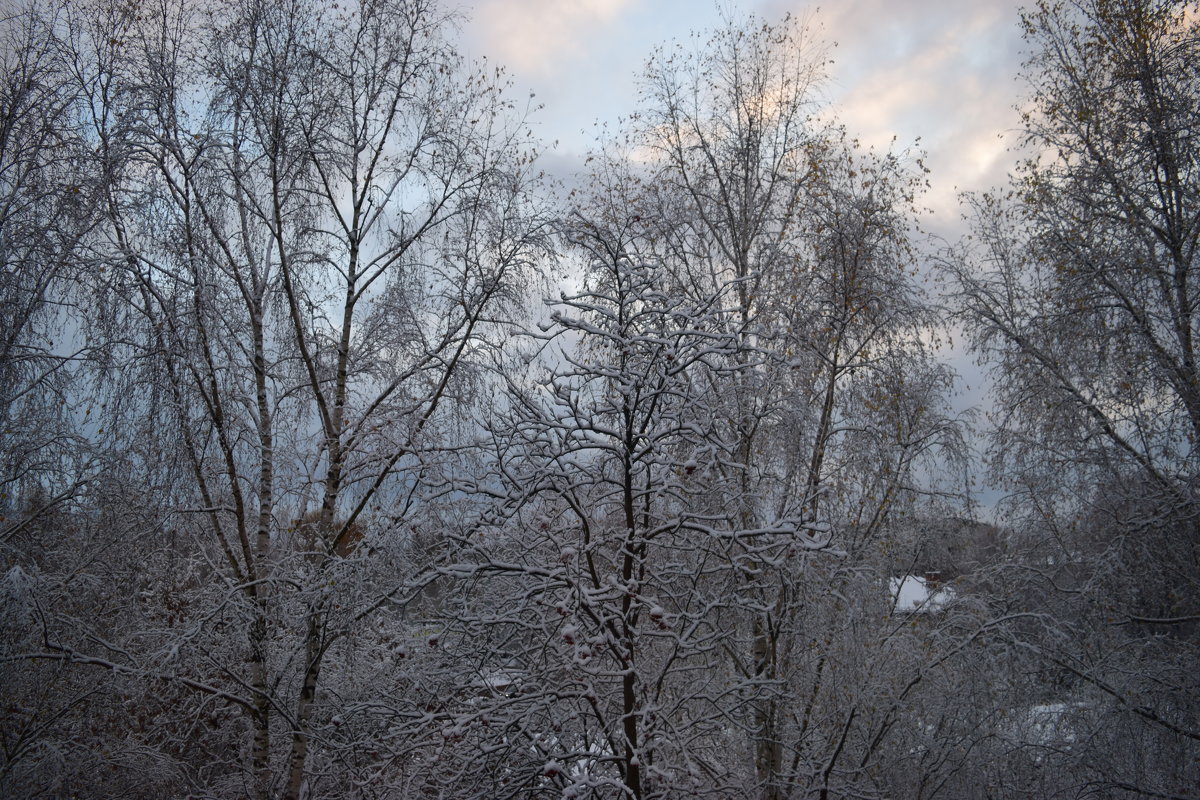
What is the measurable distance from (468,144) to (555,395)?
492 centimetres

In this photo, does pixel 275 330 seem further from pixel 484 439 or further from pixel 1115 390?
pixel 1115 390

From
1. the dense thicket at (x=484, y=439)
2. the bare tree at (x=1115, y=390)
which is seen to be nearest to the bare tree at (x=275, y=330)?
the dense thicket at (x=484, y=439)

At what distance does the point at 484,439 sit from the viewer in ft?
18.1

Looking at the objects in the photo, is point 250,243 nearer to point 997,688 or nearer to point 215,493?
point 215,493

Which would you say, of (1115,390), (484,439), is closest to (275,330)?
(484,439)

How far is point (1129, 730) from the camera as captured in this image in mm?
7203

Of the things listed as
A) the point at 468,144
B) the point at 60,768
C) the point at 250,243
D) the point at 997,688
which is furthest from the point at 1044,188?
the point at 60,768

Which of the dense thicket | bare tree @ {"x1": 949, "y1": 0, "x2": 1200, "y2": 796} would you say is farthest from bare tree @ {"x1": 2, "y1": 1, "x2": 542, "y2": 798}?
bare tree @ {"x1": 949, "y1": 0, "x2": 1200, "y2": 796}

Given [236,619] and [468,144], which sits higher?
[468,144]

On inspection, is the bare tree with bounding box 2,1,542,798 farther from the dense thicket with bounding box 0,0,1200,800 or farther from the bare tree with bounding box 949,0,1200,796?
the bare tree with bounding box 949,0,1200,796

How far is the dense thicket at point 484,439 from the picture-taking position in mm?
6027

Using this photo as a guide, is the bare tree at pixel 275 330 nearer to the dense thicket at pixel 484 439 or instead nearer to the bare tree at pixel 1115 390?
the dense thicket at pixel 484 439

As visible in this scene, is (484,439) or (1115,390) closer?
(484,439)

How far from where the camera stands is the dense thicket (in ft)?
19.8
